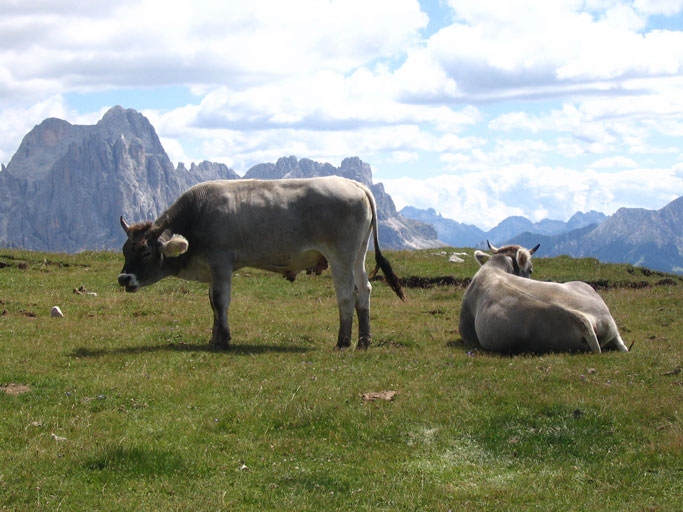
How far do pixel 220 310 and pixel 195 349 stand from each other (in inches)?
39.6

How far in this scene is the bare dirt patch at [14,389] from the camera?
1160 centimetres

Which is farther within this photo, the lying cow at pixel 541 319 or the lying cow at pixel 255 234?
the lying cow at pixel 255 234

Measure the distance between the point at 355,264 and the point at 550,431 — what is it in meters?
7.40

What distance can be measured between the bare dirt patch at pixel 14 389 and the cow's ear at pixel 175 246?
14.8 feet

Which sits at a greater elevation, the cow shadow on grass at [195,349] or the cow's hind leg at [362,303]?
the cow's hind leg at [362,303]

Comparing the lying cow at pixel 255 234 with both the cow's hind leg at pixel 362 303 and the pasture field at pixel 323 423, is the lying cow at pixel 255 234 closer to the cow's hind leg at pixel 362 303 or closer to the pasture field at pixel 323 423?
the cow's hind leg at pixel 362 303

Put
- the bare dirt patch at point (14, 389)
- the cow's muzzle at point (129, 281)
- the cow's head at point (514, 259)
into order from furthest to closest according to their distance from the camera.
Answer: the cow's head at point (514, 259) < the cow's muzzle at point (129, 281) < the bare dirt patch at point (14, 389)

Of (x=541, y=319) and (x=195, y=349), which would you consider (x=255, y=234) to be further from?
(x=541, y=319)

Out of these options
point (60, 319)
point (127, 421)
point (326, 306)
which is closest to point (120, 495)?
point (127, 421)

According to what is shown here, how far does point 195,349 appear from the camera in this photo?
1553cm

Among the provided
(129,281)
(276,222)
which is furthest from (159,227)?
(276,222)

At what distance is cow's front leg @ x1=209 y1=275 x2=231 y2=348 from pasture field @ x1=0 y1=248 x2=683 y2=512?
389 millimetres

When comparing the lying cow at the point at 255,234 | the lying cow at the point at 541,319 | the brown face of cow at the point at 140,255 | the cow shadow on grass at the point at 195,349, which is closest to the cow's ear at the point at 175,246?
the lying cow at the point at 255,234

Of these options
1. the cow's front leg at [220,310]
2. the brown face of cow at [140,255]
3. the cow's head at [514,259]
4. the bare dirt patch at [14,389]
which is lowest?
the bare dirt patch at [14,389]
